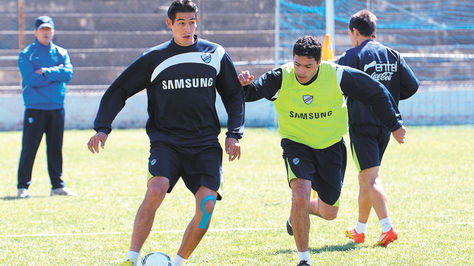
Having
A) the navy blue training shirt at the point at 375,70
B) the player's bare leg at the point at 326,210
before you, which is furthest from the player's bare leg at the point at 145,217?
the navy blue training shirt at the point at 375,70

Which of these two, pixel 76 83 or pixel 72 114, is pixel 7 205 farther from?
pixel 76 83

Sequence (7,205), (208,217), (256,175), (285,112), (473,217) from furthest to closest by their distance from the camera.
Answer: (256,175) < (7,205) < (473,217) < (285,112) < (208,217)

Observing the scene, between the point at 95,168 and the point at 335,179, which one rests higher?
the point at 335,179

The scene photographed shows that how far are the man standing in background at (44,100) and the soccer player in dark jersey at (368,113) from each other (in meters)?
4.10

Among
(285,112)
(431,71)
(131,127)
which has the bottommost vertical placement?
(131,127)

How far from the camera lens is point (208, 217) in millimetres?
4793

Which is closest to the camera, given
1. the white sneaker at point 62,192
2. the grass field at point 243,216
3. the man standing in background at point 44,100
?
the grass field at point 243,216

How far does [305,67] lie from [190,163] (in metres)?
1.07

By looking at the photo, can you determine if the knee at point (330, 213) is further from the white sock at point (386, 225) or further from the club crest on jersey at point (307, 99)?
the club crest on jersey at point (307, 99)

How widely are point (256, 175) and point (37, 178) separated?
3.12 metres

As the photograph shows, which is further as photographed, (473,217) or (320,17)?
(320,17)

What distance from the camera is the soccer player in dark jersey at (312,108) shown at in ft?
16.9

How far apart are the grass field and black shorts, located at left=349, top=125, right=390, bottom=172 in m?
0.65

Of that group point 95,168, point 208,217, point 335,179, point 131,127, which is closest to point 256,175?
point 95,168
